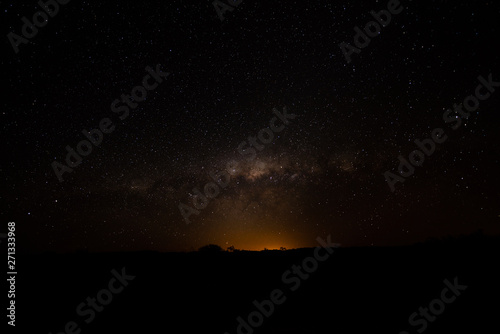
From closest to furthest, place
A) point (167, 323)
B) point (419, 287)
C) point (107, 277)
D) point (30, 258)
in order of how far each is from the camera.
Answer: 1. point (167, 323)
2. point (419, 287)
3. point (107, 277)
4. point (30, 258)

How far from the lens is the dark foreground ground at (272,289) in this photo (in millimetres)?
5762

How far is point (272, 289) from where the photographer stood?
7062 mm

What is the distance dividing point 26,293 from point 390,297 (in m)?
8.85

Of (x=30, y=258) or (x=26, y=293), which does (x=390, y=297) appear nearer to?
(x=26, y=293)

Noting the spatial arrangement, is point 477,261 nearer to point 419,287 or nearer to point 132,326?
point 419,287

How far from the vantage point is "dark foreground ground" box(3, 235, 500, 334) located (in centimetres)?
576

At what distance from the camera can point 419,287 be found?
6.45 metres

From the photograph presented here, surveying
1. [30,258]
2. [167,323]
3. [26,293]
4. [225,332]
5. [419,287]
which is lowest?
[419,287]

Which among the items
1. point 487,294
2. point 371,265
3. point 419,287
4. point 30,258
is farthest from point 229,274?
point 30,258

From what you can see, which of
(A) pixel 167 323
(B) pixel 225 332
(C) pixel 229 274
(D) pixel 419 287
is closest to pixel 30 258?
(A) pixel 167 323

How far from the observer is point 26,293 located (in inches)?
269

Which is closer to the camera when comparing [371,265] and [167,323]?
[167,323]

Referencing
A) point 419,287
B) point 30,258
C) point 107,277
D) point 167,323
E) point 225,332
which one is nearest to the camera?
point 225,332

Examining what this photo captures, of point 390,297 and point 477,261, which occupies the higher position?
point 390,297
